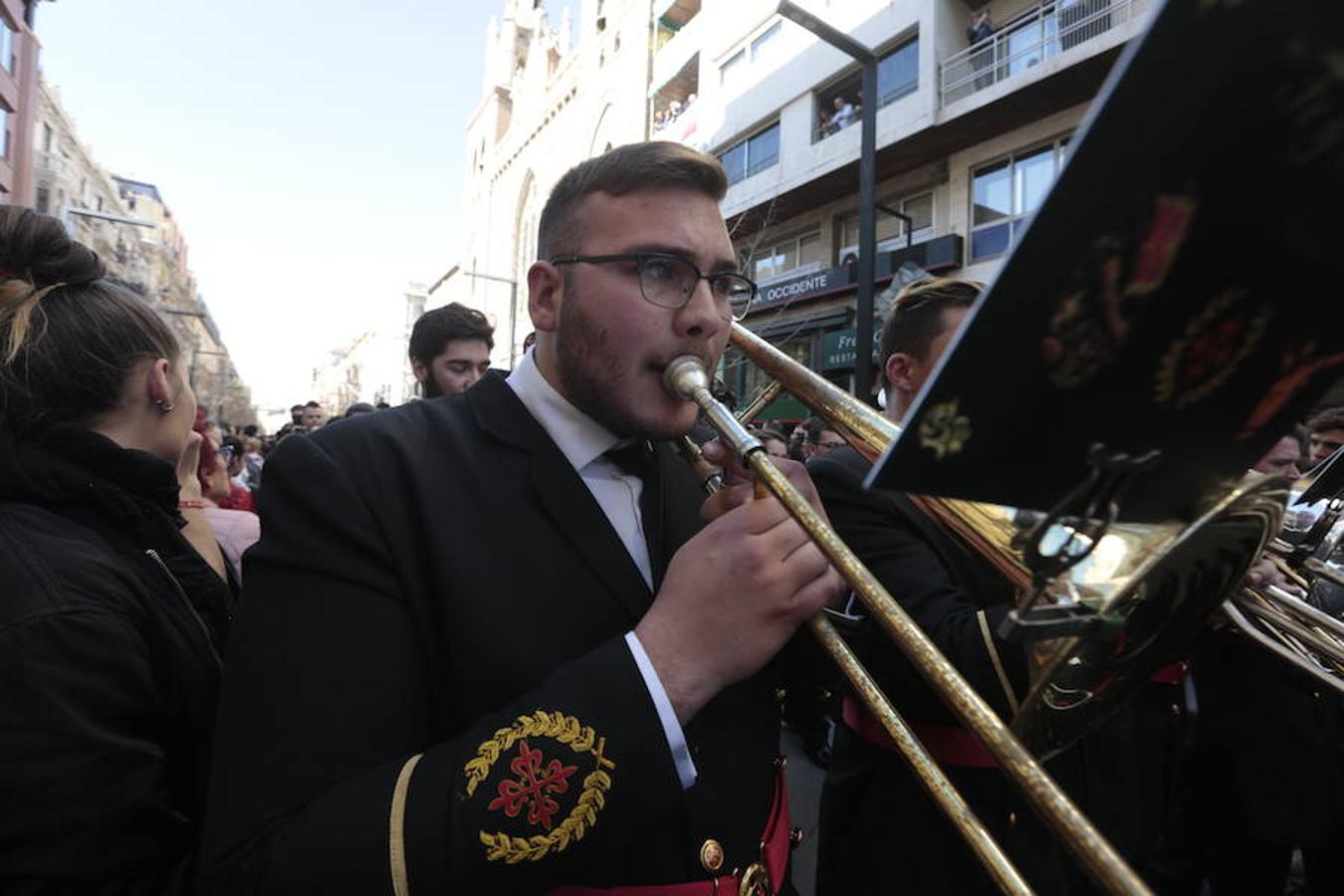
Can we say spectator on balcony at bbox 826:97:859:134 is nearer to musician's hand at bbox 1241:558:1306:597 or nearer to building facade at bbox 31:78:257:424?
building facade at bbox 31:78:257:424

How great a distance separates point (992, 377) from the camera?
67cm

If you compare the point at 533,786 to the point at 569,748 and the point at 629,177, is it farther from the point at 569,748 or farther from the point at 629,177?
the point at 629,177

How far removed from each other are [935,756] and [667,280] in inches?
54.3

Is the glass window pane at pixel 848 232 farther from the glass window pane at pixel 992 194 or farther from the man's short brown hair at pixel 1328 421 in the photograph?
the man's short brown hair at pixel 1328 421

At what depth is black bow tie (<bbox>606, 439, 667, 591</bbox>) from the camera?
1434mm

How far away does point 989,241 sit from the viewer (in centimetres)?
1423

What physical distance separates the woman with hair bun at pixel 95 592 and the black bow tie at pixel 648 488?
85cm

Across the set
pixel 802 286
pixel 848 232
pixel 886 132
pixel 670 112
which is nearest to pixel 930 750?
pixel 886 132

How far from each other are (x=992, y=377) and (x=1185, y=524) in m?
0.42

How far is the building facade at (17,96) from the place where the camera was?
90.2ft

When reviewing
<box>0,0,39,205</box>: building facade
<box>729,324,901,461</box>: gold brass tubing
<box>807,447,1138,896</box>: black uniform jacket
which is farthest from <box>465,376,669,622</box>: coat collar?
<box>0,0,39,205</box>: building facade

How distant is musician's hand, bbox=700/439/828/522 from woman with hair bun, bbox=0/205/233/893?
99cm

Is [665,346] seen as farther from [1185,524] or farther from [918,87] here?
[918,87]

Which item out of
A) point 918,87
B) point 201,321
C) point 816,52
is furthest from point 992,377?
point 201,321
